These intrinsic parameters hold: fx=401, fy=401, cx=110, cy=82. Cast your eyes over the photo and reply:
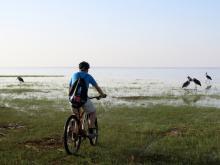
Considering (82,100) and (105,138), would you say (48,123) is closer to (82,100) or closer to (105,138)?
(105,138)

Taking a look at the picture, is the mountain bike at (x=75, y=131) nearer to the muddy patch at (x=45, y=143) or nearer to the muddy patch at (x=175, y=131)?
the muddy patch at (x=45, y=143)

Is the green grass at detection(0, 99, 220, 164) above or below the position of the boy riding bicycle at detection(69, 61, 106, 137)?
below

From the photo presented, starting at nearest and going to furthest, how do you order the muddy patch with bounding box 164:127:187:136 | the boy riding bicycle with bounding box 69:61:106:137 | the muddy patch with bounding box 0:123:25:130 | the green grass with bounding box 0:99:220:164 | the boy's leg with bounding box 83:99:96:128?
the green grass with bounding box 0:99:220:164 < the boy riding bicycle with bounding box 69:61:106:137 < the boy's leg with bounding box 83:99:96:128 < the muddy patch with bounding box 164:127:187:136 < the muddy patch with bounding box 0:123:25:130

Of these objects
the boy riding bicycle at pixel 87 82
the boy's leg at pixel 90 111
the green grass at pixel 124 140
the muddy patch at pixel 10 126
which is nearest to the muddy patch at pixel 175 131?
the green grass at pixel 124 140

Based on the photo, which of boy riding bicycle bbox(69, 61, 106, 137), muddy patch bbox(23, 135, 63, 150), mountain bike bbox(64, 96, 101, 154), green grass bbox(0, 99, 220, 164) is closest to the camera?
green grass bbox(0, 99, 220, 164)

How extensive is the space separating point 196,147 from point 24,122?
8.10 metres

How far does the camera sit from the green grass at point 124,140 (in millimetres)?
9852

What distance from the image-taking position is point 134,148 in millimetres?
11133

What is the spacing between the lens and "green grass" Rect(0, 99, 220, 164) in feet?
32.3

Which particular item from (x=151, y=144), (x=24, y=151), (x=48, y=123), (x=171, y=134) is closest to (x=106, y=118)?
(x=48, y=123)

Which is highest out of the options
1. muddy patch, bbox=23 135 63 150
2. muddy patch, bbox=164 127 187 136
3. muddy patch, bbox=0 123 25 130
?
muddy patch, bbox=0 123 25 130

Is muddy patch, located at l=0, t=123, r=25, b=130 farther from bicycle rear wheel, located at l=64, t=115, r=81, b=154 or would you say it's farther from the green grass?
bicycle rear wheel, located at l=64, t=115, r=81, b=154

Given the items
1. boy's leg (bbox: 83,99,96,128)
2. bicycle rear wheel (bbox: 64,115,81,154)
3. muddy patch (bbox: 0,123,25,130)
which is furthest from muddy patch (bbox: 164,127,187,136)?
muddy patch (bbox: 0,123,25,130)

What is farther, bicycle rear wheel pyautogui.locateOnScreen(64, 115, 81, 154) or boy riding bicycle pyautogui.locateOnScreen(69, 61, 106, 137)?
boy riding bicycle pyautogui.locateOnScreen(69, 61, 106, 137)
